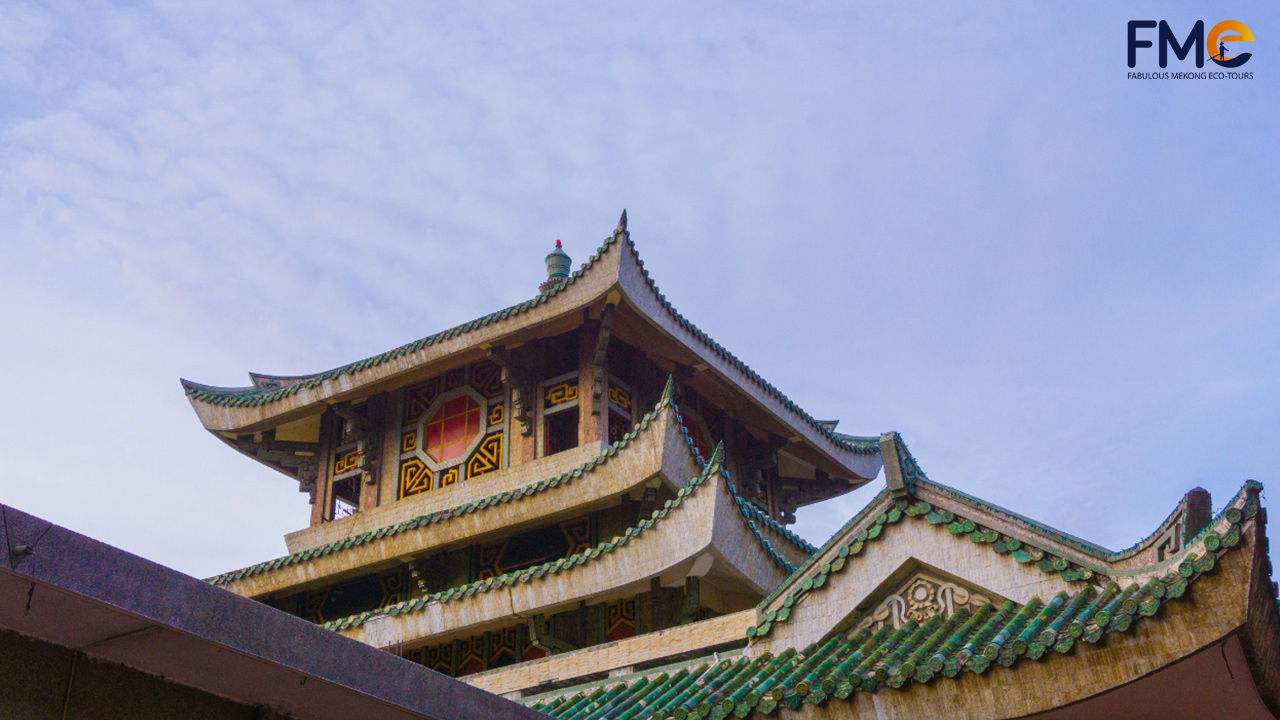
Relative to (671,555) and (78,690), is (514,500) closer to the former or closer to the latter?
(671,555)

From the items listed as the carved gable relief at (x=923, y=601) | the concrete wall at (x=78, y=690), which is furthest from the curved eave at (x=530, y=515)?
the concrete wall at (x=78, y=690)

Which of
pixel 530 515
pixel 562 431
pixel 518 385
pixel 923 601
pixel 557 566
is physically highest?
pixel 518 385

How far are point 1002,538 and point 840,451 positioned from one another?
10096 mm

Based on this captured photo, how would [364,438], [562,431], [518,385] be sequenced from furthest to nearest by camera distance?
1. [364,438]
2. [562,431]
3. [518,385]

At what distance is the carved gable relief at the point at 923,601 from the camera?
840 centimetres

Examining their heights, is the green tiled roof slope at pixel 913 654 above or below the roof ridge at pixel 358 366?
below

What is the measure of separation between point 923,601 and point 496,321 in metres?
8.19

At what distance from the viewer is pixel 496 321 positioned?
15.4 meters

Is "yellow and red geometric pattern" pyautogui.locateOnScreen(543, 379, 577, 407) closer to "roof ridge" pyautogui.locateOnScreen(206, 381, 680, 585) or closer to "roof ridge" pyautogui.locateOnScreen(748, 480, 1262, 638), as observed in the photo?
"roof ridge" pyautogui.locateOnScreen(206, 381, 680, 585)

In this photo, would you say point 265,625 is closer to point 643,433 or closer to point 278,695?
point 278,695

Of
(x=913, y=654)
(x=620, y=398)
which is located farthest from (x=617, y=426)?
(x=913, y=654)

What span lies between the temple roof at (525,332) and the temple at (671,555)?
0.14 feet

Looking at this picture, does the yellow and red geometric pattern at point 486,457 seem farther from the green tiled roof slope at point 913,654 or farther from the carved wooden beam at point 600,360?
the green tiled roof slope at point 913,654

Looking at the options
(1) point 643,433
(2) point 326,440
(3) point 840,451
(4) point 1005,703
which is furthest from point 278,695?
(3) point 840,451
